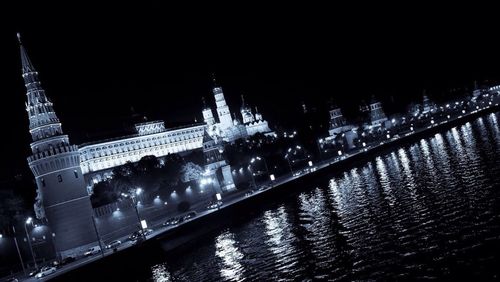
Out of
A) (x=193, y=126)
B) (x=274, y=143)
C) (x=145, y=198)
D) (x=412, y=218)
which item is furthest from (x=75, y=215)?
(x=193, y=126)

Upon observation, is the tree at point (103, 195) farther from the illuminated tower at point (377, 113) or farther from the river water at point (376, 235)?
the illuminated tower at point (377, 113)

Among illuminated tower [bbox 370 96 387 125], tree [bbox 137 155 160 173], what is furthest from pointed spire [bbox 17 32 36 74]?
illuminated tower [bbox 370 96 387 125]

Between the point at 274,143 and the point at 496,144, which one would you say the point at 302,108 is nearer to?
the point at 274,143

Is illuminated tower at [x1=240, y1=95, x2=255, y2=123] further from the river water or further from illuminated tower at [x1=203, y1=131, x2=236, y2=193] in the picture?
the river water

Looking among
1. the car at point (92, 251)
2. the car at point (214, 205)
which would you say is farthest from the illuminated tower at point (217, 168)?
the car at point (92, 251)

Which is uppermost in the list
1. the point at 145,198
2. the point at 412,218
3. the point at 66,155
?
the point at 66,155

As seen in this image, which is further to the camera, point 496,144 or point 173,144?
point 173,144
